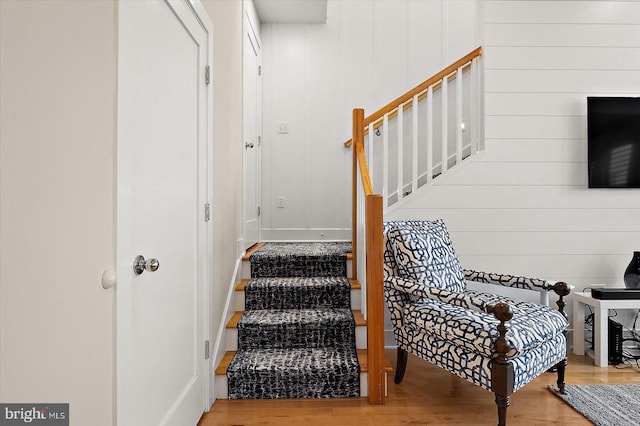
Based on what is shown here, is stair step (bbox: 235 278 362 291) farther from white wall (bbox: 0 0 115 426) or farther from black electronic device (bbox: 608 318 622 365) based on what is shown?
black electronic device (bbox: 608 318 622 365)

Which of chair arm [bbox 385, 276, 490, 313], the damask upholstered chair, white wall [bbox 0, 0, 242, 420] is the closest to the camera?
white wall [bbox 0, 0, 242, 420]

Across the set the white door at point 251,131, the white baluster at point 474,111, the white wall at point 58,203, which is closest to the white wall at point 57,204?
the white wall at point 58,203

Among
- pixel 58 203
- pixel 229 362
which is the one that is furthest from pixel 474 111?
pixel 58 203

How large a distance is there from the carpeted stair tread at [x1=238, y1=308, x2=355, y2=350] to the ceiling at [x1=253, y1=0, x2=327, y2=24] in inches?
109

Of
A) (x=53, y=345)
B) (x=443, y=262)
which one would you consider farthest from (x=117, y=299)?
(x=443, y=262)

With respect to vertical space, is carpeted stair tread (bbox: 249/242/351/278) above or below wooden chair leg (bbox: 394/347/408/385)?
above

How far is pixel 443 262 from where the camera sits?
269cm

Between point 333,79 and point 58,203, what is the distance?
3.52 metres

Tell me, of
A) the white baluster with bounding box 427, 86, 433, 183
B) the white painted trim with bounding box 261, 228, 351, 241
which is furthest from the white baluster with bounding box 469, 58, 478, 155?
the white painted trim with bounding box 261, 228, 351, 241

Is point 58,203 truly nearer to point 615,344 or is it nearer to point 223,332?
point 223,332

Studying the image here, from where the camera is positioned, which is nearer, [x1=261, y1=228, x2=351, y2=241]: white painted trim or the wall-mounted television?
the wall-mounted television

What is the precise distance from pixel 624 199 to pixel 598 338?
3.77ft

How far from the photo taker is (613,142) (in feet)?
10.4

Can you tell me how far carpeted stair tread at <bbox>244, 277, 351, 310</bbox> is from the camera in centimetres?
283
